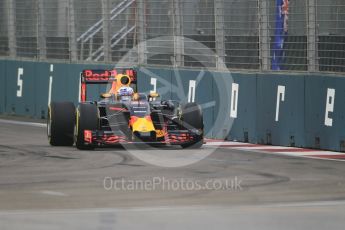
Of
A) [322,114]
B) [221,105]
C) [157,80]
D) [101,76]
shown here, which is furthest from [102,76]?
[322,114]

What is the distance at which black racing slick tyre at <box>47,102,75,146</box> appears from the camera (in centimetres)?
1759

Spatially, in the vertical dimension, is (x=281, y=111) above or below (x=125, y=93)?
below

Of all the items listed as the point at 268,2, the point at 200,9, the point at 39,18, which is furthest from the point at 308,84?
→ the point at 39,18

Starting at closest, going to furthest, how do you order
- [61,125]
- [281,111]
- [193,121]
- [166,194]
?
[166,194] → [193,121] → [61,125] → [281,111]

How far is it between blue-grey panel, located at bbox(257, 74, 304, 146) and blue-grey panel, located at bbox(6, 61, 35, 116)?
901 cm

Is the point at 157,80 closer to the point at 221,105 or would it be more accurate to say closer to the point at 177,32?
the point at 177,32

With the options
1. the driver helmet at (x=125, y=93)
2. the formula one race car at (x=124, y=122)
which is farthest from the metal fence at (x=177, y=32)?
the driver helmet at (x=125, y=93)

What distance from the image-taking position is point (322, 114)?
57.2 ft

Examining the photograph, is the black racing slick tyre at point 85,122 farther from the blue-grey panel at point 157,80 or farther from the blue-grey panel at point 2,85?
the blue-grey panel at point 2,85

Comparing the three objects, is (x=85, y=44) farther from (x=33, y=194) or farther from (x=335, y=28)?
(x=33, y=194)

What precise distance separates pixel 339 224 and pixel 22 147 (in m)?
9.44

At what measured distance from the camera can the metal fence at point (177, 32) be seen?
18000mm

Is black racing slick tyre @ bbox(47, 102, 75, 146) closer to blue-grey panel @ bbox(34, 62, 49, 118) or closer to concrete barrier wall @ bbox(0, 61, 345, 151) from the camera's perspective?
concrete barrier wall @ bbox(0, 61, 345, 151)

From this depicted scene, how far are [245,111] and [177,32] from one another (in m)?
2.86
